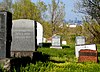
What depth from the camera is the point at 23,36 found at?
1717 centimetres

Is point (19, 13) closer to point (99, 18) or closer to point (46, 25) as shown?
point (46, 25)

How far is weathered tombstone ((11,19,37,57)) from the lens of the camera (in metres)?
16.9

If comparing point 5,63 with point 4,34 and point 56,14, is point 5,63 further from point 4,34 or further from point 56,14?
point 56,14

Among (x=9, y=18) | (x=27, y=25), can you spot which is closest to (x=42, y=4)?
(x=27, y=25)

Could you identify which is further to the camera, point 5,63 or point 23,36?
point 23,36

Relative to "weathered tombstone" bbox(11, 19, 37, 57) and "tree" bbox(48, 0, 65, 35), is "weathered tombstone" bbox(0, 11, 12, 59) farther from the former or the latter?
"tree" bbox(48, 0, 65, 35)

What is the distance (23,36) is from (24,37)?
10 cm

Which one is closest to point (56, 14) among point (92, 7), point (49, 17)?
point (49, 17)

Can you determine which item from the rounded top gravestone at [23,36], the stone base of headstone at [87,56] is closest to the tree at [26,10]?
the rounded top gravestone at [23,36]

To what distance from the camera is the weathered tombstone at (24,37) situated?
16.9m

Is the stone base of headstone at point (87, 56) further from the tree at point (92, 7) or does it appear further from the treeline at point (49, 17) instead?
the treeline at point (49, 17)

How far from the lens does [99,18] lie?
2895 cm

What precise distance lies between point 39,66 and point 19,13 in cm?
4038

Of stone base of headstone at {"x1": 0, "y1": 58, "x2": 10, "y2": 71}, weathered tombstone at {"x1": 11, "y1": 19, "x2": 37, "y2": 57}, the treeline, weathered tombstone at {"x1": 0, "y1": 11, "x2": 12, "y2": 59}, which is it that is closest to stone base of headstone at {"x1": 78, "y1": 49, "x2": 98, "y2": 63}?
weathered tombstone at {"x1": 11, "y1": 19, "x2": 37, "y2": 57}
